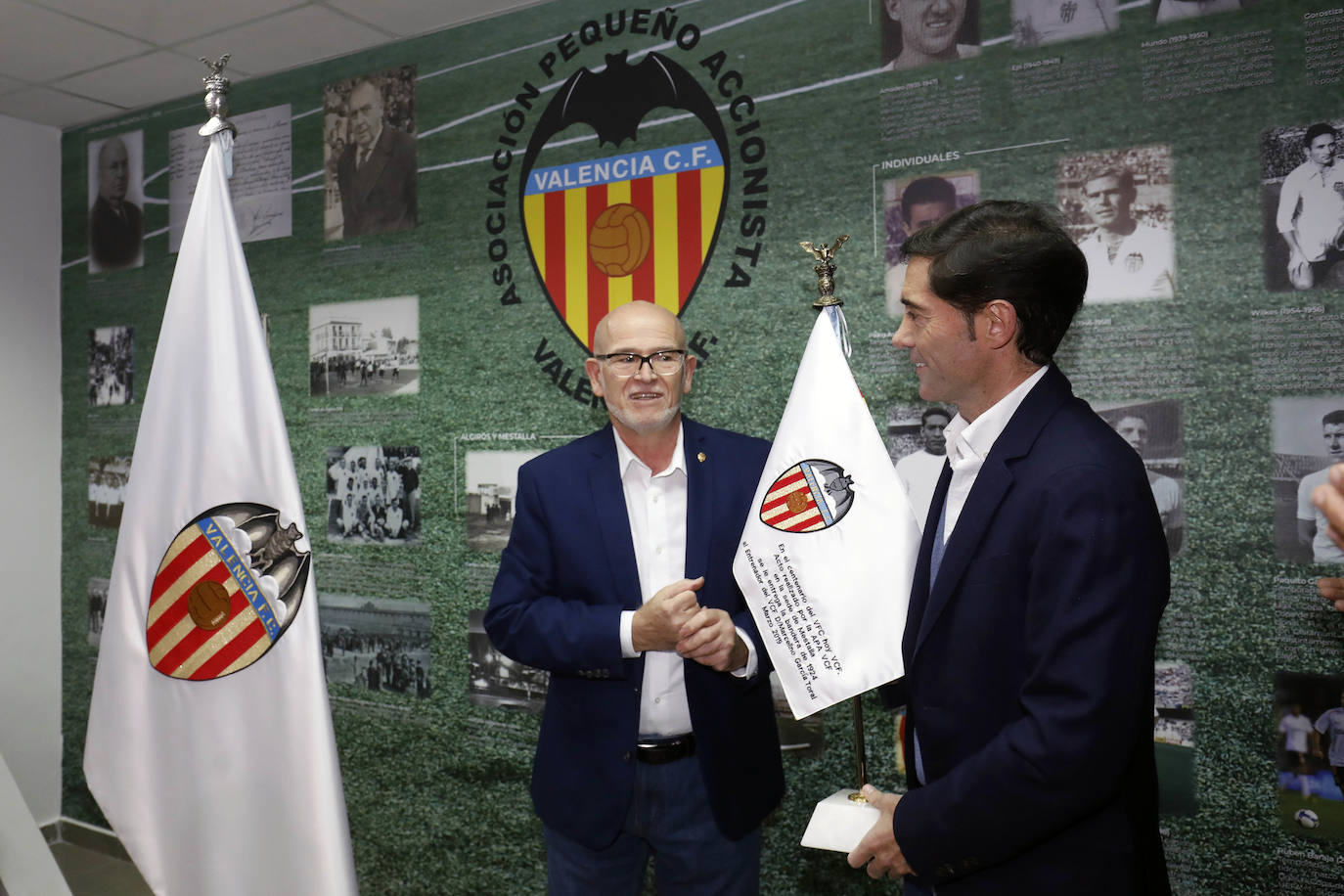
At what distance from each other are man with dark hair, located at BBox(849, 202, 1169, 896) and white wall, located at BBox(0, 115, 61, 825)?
11.7 feet

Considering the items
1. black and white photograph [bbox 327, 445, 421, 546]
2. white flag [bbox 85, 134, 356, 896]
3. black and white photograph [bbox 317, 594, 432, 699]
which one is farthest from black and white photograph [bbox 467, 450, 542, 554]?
white flag [bbox 85, 134, 356, 896]

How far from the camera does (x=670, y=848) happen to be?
1852 mm

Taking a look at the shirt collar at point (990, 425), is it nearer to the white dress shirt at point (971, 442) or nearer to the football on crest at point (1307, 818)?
the white dress shirt at point (971, 442)

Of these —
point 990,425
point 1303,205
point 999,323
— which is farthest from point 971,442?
point 1303,205


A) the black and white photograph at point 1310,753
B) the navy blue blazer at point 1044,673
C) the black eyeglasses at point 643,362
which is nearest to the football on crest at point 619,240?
the black eyeglasses at point 643,362

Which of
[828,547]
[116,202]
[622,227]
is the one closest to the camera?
[828,547]

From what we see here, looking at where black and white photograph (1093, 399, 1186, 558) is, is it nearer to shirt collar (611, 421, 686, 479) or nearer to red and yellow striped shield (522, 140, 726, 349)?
shirt collar (611, 421, 686, 479)

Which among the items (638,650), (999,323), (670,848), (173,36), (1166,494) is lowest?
(670,848)

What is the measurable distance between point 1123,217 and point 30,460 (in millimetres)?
3903

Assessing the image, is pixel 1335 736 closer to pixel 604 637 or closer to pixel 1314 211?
pixel 1314 211

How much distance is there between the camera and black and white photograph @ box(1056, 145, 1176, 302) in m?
2.00

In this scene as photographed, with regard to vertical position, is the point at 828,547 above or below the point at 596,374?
below

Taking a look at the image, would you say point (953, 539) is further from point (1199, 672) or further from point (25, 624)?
point (25, 624)

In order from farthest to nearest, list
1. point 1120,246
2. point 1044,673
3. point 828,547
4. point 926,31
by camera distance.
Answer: point 926,31 → point 1120,246 → point 828,547 → point 1044,673
